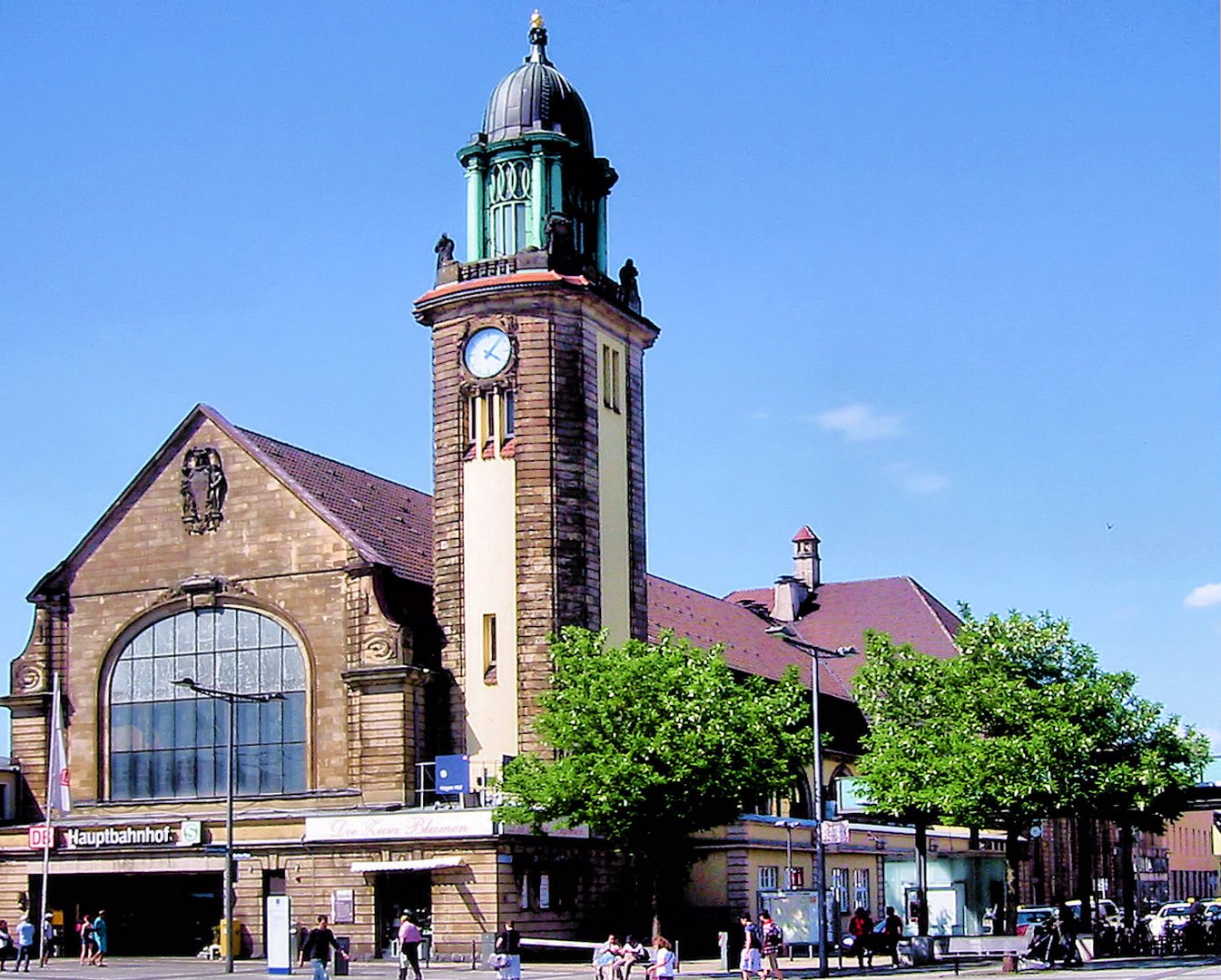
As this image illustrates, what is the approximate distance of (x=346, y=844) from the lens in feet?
197

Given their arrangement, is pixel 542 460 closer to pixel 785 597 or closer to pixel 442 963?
pixel 442 963

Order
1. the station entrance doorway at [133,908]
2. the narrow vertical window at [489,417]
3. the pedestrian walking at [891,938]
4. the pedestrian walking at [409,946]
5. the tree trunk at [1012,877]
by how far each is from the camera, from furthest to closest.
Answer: the station entrance doorway at [133,908]
the narrow vertical window at [489,417]
the tree trunk at [1012,877]
the pedestrian walking at [891,938]
the pedestrian walking at [409,946]

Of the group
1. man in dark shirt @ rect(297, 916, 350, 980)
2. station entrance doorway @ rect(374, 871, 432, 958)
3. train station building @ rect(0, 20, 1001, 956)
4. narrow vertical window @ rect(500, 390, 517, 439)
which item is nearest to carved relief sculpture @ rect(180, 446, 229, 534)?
train station building @ rect(0, 20, 1001, 956)

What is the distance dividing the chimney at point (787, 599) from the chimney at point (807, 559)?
320cm

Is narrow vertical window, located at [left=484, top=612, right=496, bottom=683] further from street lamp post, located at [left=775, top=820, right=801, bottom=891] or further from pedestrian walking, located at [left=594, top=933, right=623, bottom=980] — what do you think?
pedestrian walking, located at [left=594, top=933, right=623, bottom=980]

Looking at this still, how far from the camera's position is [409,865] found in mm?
58188

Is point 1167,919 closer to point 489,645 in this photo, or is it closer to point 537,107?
point 489,645

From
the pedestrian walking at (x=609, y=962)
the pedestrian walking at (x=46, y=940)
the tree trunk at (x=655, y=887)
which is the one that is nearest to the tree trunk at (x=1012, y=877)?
the tree trunk at (x=655, y=887)

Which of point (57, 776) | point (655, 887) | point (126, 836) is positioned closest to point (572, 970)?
point (655, 887)

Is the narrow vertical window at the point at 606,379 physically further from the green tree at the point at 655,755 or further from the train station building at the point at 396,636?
the green tree at the point at 655,755

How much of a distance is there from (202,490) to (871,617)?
45.0 meters

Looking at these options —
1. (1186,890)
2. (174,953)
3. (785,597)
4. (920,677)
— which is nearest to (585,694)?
(920,677)

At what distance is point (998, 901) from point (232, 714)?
2809cm

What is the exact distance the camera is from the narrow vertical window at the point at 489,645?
62000mm
